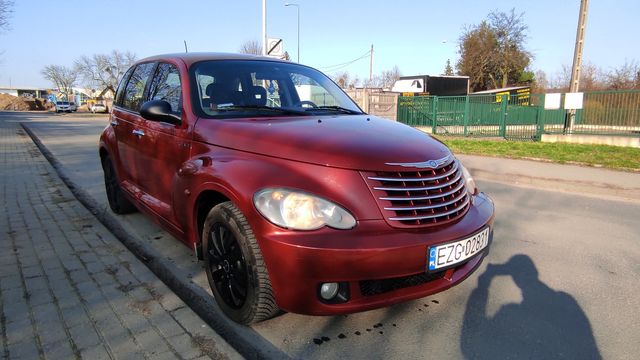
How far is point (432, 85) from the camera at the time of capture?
2977 centimetres

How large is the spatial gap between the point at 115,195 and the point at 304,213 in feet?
12.3

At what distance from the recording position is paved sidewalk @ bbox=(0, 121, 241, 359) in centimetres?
247

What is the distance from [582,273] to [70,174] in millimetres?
8486

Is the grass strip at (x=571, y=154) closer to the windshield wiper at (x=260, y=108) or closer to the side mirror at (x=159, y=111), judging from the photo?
the windshield wiper at (x=260, y=108)

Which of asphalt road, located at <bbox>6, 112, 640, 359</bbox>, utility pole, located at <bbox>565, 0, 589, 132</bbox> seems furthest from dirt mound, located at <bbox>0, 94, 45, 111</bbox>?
asphalt road, located at <bbox>6, 112, 640, 359</bbox>

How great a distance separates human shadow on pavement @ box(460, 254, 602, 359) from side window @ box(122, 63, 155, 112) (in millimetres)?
3538

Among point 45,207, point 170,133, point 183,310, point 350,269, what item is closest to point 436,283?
point 350,269

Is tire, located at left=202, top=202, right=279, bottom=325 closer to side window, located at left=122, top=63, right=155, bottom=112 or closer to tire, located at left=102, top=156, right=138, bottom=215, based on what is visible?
side window, located at left=122, top=63, right=155, bottom=112

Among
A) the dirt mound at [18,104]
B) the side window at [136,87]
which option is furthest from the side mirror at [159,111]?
the dirt mound at [18,104]

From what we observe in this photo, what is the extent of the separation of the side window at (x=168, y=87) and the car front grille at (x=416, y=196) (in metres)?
1.78

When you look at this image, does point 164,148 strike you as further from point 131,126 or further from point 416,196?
point 416,196

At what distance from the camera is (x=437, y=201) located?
8.36 feet

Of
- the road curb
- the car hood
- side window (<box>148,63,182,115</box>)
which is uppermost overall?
side window (<box>148,63,182,115</box>)

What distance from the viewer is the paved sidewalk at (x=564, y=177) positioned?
7.40 metres
